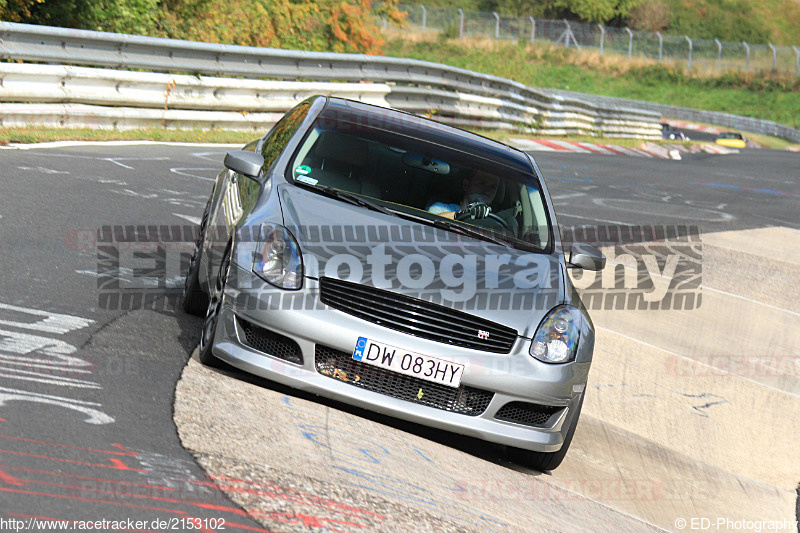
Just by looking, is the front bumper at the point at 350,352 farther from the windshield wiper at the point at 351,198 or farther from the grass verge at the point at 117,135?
the grass verge at the point at 117,135

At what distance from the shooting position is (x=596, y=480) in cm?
581

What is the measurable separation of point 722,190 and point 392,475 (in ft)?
56.1

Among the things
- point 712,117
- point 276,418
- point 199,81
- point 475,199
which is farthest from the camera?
point 712,117

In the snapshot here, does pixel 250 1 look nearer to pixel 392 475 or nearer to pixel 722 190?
Answer: pixel 722 190

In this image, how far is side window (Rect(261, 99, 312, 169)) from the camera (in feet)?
20.6

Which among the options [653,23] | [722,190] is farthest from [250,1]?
[653,23]

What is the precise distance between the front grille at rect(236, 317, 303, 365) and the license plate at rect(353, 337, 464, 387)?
317 millimetres

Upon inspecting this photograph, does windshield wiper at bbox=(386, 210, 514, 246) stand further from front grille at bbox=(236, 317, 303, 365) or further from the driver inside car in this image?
front grille at bbox=(236, 317, 303, 365)

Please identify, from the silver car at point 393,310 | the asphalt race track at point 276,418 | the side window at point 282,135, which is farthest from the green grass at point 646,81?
the silver car at point 393,310

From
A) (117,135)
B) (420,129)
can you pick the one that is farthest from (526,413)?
(117,135)

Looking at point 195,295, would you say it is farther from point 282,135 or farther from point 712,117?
point 712,117

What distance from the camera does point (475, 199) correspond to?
6469 millimetres

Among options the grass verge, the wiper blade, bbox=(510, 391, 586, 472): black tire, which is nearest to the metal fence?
the grass verge

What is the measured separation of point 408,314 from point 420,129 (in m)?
2.16
